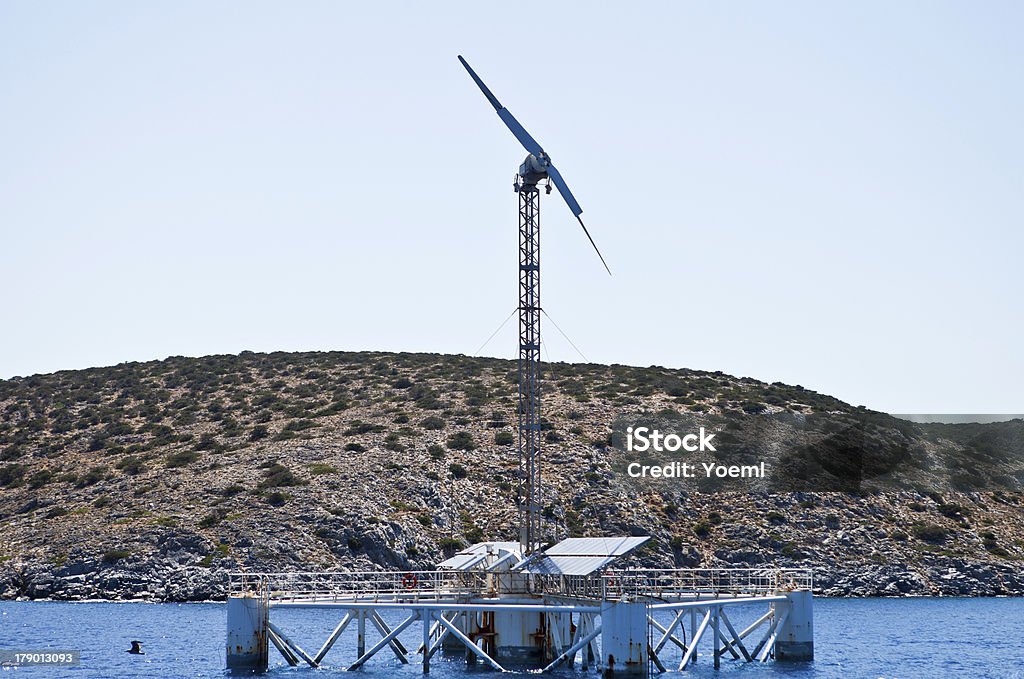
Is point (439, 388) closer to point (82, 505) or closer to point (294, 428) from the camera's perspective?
point (294, 428)

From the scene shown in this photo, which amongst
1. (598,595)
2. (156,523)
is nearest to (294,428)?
(156,523)

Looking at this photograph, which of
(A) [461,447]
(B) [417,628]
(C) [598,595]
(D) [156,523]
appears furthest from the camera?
(A) [461,447]

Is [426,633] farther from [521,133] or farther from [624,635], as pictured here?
[521,133]

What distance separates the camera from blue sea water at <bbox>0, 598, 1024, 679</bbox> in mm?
61875

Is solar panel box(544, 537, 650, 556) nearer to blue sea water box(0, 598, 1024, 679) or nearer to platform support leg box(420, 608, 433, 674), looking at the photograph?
blue sea water box(0, 598, 1024, 679)

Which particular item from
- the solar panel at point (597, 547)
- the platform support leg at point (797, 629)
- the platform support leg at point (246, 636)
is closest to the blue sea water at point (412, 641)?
the platform support leg at point (246, 636)

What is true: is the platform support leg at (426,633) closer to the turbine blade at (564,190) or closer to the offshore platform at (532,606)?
the offshore platform at (532,606)

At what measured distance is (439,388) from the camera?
510 ft

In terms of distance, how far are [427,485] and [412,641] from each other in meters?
45.7

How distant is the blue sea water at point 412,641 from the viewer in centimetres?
6188

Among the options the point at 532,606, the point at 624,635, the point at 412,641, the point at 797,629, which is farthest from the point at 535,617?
the point at 412,641

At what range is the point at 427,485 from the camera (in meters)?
122

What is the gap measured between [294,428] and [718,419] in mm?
44587

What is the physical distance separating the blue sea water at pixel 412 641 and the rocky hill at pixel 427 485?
8.91m
